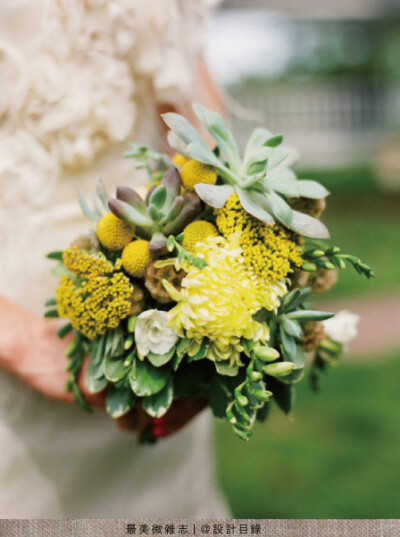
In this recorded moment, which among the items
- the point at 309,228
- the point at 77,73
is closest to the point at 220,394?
the point at 309,228

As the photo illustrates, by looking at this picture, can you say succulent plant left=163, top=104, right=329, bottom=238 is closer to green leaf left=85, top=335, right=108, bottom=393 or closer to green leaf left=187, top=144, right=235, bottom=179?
green leaf left=187, top=144, right=235, bottom=179

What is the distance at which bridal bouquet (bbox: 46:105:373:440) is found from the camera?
95 centimetres

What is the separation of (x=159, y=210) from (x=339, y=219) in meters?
9.52

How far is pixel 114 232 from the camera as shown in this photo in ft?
3.33

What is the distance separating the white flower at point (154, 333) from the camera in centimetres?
100

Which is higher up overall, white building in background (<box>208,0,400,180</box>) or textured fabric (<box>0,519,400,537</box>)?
textured fabric (<box>0,519,400,537</box>)

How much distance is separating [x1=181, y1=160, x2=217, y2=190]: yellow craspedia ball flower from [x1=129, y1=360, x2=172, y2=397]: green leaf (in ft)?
0.97

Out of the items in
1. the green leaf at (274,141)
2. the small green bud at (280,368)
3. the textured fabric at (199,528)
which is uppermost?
the green leaf at (274,141)

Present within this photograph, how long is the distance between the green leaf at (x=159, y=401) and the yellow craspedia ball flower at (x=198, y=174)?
0.33 metres

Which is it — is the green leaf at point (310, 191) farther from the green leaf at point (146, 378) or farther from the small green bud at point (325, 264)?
the green leaf at point (146, 378)

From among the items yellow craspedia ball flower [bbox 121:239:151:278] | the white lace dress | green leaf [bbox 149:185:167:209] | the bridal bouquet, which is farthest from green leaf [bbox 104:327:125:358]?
the white lace dress

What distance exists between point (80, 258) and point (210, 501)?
1027mm

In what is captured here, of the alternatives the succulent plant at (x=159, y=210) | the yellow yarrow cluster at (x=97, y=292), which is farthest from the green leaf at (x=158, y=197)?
the yellow yarrow cluster at (x=97, y=292)

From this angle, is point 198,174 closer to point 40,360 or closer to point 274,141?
point 274,141
